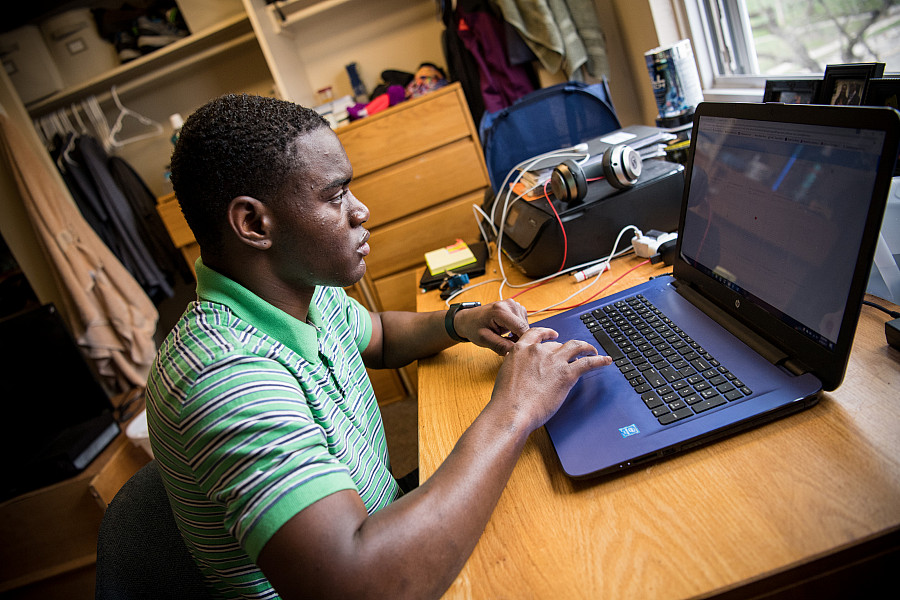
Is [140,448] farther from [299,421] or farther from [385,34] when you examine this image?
[385,34]

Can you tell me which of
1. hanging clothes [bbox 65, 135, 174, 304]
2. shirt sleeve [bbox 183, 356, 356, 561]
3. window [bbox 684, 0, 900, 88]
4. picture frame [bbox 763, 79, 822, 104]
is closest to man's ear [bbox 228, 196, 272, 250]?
shirt sleeve [bbox 183, 356, 356, 561]

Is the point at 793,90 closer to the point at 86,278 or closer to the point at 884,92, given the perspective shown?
the point at 884,92

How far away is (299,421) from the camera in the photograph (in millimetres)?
613

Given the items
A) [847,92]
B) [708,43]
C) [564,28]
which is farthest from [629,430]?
[564,28]

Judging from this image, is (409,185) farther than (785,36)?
Yes

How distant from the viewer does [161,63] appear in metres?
2.68

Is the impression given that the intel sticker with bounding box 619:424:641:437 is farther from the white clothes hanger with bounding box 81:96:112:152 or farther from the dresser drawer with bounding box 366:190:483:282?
the white clothes hanger with bounding box 81:96:112:152

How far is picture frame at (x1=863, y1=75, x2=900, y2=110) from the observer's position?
72 cm

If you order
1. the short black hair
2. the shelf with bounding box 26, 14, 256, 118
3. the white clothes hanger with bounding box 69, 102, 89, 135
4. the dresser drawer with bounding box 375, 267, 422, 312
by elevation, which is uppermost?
the shelf with bounding box 26, 14, 256, 118

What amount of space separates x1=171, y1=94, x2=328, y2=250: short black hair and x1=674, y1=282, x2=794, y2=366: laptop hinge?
634 mm

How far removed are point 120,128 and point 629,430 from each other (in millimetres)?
3212

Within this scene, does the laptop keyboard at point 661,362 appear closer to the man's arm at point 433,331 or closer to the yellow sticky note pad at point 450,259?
the man's arm at point 433,331

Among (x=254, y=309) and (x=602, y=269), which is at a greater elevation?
(x=254, y=309)

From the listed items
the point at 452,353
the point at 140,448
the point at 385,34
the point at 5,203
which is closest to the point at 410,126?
the point at 385,34
